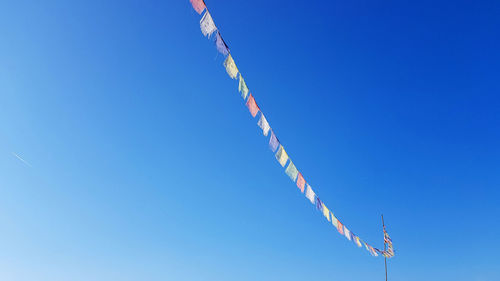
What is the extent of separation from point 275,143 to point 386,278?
18381 mm

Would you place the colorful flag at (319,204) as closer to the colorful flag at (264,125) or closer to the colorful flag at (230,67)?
Result: the colorful flag at (264,125)

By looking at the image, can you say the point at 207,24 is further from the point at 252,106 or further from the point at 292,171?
the point at 292,171

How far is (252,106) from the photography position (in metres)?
9.95

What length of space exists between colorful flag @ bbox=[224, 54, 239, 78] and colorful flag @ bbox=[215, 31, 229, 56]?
0.22 m

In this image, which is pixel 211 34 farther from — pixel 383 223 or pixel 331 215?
pixel 383 223

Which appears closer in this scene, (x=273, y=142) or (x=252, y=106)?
(x=252, y=106)

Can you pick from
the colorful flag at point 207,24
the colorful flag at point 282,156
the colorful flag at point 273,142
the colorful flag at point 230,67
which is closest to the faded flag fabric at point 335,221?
the colorful flag at point 282,156

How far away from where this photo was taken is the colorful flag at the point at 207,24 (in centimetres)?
736

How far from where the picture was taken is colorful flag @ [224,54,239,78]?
27.4 feet

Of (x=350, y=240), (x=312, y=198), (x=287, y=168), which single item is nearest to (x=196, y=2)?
(x=287, y=168)

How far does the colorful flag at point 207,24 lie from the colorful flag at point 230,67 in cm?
94

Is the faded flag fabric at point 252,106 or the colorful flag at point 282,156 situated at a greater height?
the colorful flag at point 282,156

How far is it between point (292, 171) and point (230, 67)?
5.83 m

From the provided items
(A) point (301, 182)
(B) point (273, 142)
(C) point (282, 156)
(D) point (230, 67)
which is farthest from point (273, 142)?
(D) point (230, 67)
